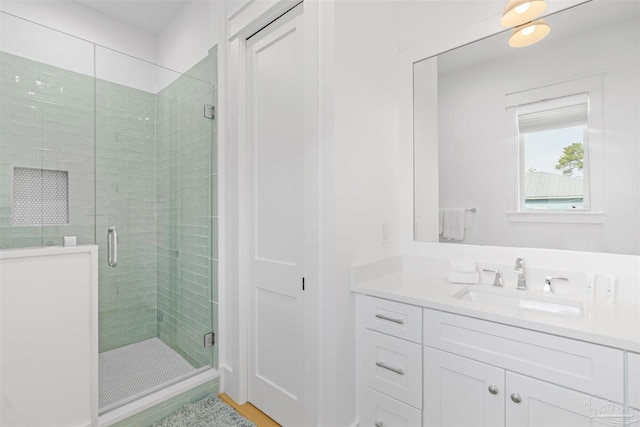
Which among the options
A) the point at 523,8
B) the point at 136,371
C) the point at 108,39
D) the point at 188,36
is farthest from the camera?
the point at 108,39

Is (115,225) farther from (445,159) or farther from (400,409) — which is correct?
(445,159)

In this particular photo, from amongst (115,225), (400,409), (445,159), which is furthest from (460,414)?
(115,225)

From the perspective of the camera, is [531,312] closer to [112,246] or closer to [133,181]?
[112,246]

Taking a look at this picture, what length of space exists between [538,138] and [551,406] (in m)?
1.21

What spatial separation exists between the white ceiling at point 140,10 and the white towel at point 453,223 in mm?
2672

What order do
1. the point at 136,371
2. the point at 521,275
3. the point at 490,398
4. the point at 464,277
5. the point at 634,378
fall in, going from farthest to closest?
the point at 136,371
the point at 464,277
the point at 521,275
the point at 490,398
the point at 634,378

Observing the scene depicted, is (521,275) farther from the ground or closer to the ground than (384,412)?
farther from the ground

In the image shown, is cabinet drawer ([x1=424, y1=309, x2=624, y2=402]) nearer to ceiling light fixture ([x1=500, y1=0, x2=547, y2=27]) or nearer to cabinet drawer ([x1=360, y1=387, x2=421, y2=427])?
cabinet drawer ([x1=360, y1=387, x2=421, y2=427])

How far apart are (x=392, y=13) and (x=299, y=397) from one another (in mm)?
2365

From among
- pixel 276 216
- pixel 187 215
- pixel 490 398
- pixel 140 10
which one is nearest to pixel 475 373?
pixel 490 398

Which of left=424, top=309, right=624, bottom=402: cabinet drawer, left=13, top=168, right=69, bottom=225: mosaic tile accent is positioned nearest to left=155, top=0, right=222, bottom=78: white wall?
left=13, top=168, right=69, bottom=225: mosaic tile accent

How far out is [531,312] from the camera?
120 centimetres

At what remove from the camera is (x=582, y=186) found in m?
1.41

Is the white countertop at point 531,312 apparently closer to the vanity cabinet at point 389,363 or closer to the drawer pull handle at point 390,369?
the vanity cabinet at point 389,363
